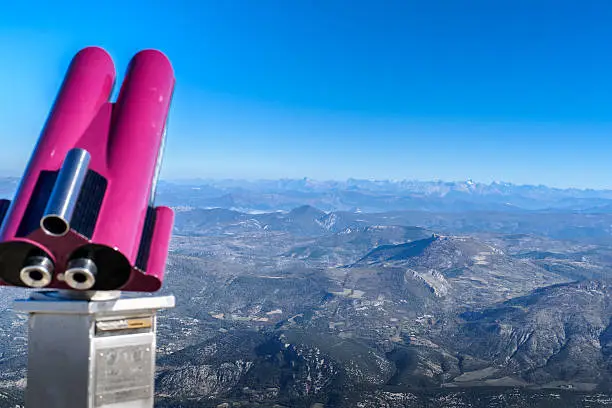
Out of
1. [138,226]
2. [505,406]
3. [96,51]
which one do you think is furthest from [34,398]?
[505,406]

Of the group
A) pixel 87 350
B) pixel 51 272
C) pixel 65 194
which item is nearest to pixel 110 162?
pixel 65 194

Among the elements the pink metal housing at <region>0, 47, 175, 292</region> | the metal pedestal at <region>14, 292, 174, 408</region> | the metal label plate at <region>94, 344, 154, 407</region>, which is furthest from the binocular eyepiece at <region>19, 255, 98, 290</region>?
the metal label plate at <region>94, 344, 154, 407</region>

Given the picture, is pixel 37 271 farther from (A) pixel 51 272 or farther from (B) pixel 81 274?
(B) pixel 81 274

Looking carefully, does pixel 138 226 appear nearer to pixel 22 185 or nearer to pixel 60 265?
pixel 60 265

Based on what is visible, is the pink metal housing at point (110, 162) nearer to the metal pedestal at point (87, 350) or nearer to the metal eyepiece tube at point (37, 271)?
the metal eyepiece tube at point (37, 271)

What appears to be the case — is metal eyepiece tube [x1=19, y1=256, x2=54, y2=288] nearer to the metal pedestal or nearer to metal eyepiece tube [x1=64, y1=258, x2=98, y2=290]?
metal eyepiece tube [x1=64, y1=258, x2=98, y2=290]
